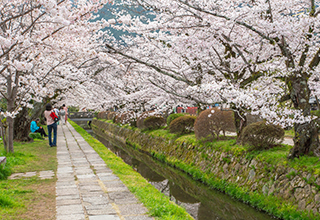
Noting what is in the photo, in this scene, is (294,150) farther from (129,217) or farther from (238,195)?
(129,217)

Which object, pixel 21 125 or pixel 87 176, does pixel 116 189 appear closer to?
pixel 87 176

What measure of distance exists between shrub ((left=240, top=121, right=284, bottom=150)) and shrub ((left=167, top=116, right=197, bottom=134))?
4627 mm

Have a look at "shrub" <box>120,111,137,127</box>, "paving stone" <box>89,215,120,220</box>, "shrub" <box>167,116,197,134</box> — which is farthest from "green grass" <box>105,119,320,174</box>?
"shrub" <box>120,111,137,127</box>

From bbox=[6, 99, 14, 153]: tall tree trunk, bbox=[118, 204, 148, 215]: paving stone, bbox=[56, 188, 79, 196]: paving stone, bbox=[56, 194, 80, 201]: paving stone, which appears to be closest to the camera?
bbox=[118, 204, 148, 215]: paving stone

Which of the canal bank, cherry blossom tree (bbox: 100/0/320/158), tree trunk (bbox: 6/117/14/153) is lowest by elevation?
the canal bank

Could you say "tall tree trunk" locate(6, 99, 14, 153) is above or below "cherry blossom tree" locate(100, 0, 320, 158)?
below

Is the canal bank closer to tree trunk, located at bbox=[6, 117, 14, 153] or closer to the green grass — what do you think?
the green grass

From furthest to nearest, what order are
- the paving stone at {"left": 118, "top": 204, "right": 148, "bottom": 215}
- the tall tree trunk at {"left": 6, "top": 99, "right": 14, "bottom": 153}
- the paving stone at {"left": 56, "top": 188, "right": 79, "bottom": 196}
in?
the tall tree trunk at {"left": 6, "top": 99, "right": 14, "bottom": 153} → the paving stone at {"left": 56, "top": 188, "right": 79, "bottom": 196} → the paving stone at {"left": 118, "top": 204, "right": 148, "bottom": 215}

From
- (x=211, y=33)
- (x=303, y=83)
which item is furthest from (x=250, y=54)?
(x=303, y=83)

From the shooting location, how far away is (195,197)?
7.43 m

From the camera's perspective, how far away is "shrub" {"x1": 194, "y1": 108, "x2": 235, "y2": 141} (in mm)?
9406

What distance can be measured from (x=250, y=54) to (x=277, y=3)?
1480 millimetres

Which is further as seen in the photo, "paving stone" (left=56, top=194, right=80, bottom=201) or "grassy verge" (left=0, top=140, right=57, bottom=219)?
"paving stone" (left=56, top=194, right=80, bottom=201)

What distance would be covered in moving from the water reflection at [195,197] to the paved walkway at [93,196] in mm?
2010
